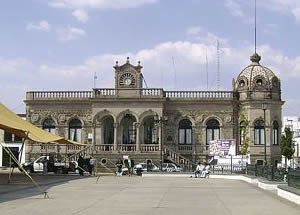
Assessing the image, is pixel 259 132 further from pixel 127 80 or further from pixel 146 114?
pixel 127 80

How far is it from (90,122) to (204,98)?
11.5 meters

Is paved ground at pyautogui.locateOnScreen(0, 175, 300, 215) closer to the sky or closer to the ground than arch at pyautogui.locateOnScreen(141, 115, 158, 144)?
closer to the ground

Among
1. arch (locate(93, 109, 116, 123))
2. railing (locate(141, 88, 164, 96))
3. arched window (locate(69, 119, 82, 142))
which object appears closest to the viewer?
arch (locate(93, 109, 116, 123))

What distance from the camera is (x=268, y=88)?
58.7m

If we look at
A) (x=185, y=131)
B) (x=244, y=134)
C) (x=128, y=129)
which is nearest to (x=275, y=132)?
(x=244, y=134)

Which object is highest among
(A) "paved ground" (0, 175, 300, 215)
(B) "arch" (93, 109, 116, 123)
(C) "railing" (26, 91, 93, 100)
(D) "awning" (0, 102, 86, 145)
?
(C) "railing" (26, 91, 93, 100)

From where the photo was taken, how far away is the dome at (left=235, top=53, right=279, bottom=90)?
59.1m

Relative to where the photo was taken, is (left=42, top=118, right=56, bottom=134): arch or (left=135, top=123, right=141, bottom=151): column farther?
(left=42, top=118, right=56, bottom=134): arch

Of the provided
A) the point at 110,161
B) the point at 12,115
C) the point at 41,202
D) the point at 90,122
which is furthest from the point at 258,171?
the point at 90,122

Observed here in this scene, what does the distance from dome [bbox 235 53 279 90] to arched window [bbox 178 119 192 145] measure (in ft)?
20.8

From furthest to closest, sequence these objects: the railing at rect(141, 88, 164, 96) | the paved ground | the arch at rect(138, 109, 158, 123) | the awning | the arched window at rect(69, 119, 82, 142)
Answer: the arched window at rect(69, 119, 82, 142)
the railing at rect(141, 88, 164, 96)
the arch at rect(138, 109, 158, 123)
the awning
the paved ground

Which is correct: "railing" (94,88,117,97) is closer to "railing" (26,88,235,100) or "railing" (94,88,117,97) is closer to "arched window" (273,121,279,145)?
"railing" (26,88,235,100)

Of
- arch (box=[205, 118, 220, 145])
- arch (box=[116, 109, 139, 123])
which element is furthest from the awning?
arch (box=[205, 118, 220, 145])

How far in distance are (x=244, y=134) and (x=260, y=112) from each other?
8.75 ft
